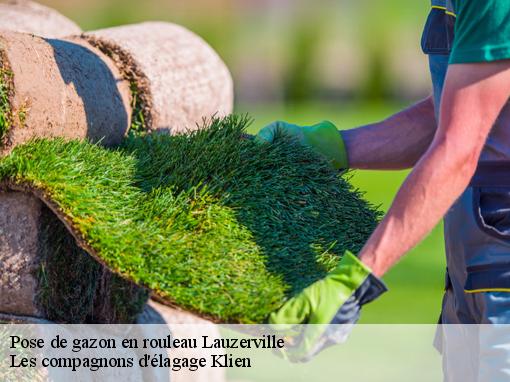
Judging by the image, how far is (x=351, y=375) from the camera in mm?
3469

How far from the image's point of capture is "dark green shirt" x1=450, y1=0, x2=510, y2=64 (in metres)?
1.64

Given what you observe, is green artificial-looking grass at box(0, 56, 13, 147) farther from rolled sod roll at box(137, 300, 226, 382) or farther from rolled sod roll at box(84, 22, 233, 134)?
rolled sod roll at box(137, 300, 226, 382)

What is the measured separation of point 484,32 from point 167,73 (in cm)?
117

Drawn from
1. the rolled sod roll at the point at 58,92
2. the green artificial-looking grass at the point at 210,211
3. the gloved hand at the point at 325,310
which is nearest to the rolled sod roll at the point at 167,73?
the rolled sod roll at the point at 58,92

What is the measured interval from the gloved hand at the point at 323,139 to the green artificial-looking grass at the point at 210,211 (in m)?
0.06

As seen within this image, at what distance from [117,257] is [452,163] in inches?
28.4

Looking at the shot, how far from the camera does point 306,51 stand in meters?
14.2

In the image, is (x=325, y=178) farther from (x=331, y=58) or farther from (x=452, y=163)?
(x=331, y=58)

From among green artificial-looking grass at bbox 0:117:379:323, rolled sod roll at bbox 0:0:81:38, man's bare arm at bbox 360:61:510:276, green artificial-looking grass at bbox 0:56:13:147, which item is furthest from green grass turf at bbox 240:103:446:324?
rolled sod roll at bbox 0:0:81:38

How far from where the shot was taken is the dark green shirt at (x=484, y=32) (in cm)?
164

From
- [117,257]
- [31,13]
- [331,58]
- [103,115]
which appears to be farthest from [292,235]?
[331,58]

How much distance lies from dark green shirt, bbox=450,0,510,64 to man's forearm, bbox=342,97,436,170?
56 cm

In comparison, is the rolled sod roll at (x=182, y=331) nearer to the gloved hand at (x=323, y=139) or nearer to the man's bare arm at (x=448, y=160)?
the gloved hand at (x=323, y=139)

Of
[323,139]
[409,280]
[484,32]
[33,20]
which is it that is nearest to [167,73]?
[33,20]
